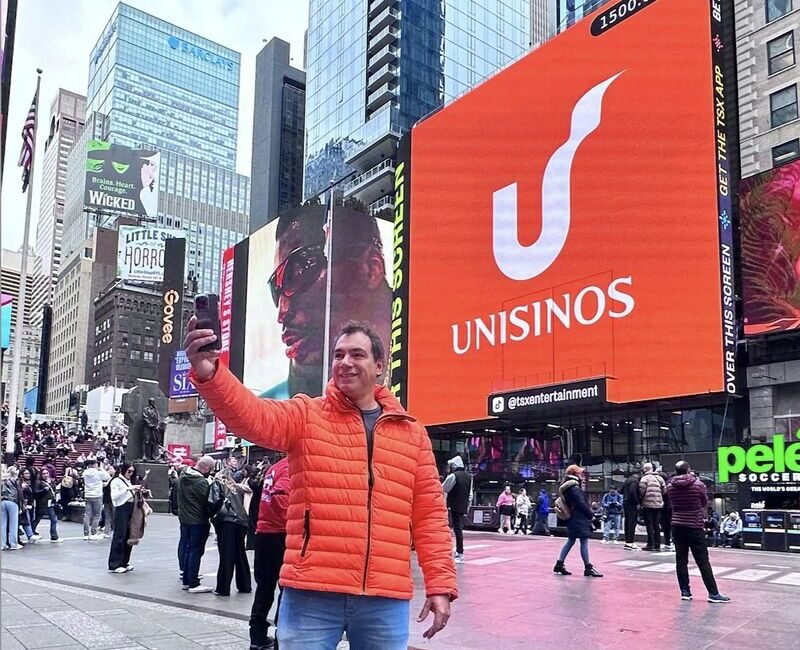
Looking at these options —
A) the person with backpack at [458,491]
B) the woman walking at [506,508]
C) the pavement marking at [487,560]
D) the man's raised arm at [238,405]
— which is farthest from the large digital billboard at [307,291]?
the man's raised arm at [238,405]

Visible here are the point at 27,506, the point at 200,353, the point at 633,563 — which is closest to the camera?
the point at 200,353

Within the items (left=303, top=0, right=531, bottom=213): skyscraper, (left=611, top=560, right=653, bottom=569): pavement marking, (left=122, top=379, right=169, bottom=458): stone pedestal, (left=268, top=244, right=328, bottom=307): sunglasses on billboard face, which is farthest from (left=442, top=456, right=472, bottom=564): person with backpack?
(left=303, top=0, right=531, bottom=213): skyscraper

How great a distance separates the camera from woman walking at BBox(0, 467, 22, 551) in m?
15.6

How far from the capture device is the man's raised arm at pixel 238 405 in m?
2.96

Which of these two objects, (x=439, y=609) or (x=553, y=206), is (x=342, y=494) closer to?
(x=439, y=609)

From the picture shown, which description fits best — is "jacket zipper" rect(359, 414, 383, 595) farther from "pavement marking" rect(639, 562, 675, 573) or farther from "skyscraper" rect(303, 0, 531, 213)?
"skyscraper" rect(303, 0, 531, 213)

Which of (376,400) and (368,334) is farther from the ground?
(368,334)

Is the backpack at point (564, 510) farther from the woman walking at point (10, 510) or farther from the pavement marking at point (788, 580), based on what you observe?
the woman walking at point (10, 510)

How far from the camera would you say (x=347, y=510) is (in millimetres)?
3285

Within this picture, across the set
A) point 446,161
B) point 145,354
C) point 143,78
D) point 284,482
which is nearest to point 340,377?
point 284,482

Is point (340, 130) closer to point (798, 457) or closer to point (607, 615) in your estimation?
point (798, 457)

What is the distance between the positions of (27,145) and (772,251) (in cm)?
A: 2391

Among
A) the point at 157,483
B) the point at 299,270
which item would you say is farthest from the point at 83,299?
the point at 157,483

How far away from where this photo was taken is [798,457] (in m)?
25.2
